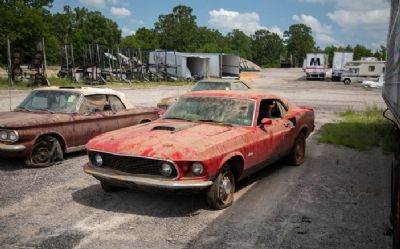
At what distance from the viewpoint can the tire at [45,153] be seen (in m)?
7.35

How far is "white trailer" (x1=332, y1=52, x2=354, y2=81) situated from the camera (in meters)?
49.2

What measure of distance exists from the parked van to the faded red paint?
3876 cm

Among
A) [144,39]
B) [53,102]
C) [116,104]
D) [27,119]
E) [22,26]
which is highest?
[144,39]

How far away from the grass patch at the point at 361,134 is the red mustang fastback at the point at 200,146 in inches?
135

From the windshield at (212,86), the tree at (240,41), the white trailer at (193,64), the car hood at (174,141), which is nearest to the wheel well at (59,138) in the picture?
the car hood at (174,141)

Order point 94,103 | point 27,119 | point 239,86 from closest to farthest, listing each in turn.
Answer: point 27,119 → point 94,103 → point 239,86

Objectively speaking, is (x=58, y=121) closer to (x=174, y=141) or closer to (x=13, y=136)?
(x=13, y=136)

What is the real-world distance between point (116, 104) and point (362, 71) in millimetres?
39046

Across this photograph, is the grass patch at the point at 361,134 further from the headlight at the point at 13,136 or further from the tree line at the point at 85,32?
the tree line at the point at 85,32

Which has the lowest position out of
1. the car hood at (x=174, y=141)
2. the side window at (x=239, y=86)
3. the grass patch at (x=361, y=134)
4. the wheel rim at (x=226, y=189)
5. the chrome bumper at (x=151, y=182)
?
the grass patch at (x=361, y=134)

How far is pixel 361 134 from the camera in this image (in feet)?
37.2

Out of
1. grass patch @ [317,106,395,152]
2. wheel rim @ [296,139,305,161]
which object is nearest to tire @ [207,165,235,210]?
wheel rim @ [296,139,305,161]

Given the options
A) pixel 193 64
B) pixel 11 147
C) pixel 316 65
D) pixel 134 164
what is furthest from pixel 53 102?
pixel 316 65

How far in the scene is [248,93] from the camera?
704 cm
